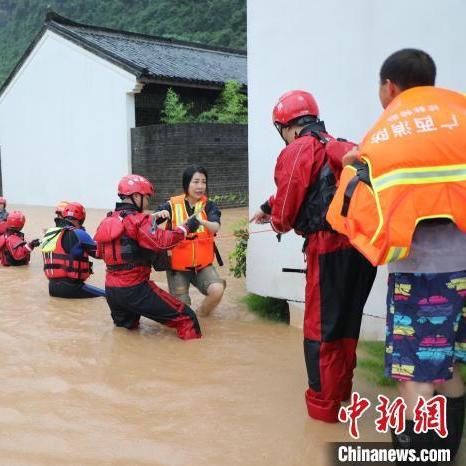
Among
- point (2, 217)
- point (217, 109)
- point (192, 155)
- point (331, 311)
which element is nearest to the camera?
point (331, 311)

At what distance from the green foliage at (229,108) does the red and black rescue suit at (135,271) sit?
11.9 metres

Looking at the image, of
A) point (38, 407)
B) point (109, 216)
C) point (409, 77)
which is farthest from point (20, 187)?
point (409, 77)

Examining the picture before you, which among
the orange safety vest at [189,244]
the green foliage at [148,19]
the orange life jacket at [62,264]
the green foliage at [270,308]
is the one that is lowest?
the green foliage at [270,308]

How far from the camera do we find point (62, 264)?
6.45 metres

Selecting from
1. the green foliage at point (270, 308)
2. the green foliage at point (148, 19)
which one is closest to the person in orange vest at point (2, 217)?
the green foliage at point (270, 308)

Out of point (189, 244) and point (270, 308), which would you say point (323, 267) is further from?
point (270, 308)

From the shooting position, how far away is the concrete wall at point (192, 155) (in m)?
15.1

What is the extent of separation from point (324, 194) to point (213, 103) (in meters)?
15.3

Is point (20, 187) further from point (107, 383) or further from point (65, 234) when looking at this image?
point (107, 383)

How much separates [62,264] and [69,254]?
137mm

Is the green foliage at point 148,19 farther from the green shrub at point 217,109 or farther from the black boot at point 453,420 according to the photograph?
the black boot at point 453,420

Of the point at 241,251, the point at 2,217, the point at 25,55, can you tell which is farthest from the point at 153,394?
the point at 25,55

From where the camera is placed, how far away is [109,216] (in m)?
5.03

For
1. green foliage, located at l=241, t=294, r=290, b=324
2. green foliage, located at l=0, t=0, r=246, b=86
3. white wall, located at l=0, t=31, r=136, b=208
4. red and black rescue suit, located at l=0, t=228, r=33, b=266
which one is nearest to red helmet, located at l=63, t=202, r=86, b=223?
green foliage, located at l=241, t=294, r=290, b=324
